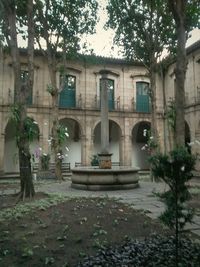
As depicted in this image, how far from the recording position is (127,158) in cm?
2384

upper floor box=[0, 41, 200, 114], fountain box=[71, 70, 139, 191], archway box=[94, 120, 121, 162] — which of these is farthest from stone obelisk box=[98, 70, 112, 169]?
archway box=[94, 120, 121, 162]

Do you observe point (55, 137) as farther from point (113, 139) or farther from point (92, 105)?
point (113, 139)

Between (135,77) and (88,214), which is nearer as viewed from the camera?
(88,214)

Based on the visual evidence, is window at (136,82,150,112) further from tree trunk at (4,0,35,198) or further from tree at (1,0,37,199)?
tree trunk at (4,0,35,198)

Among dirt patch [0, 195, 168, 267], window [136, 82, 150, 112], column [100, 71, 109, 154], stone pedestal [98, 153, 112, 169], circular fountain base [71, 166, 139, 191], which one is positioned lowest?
dirt patch [0, 195, 168, 267]

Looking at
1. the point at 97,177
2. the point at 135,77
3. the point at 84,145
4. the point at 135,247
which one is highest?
the point at 135,77

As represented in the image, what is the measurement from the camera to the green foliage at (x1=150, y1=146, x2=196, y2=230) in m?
3.64

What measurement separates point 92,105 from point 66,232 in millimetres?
18294

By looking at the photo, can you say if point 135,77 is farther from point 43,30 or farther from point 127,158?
point 43,30

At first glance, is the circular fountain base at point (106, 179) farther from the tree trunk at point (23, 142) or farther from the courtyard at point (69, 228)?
the tree trunk at point (23, 142)

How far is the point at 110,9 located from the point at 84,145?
31.9 ft

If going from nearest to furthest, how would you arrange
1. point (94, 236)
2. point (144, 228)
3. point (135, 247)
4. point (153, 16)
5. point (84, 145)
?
point (135, 247) < point (94, 236) < point (144, 228) < point (153, 16) < point (84, 145)

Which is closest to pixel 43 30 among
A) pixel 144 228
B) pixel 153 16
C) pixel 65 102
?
pixel 153 16

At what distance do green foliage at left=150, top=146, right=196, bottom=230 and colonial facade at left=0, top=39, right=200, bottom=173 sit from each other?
17.2 meters
